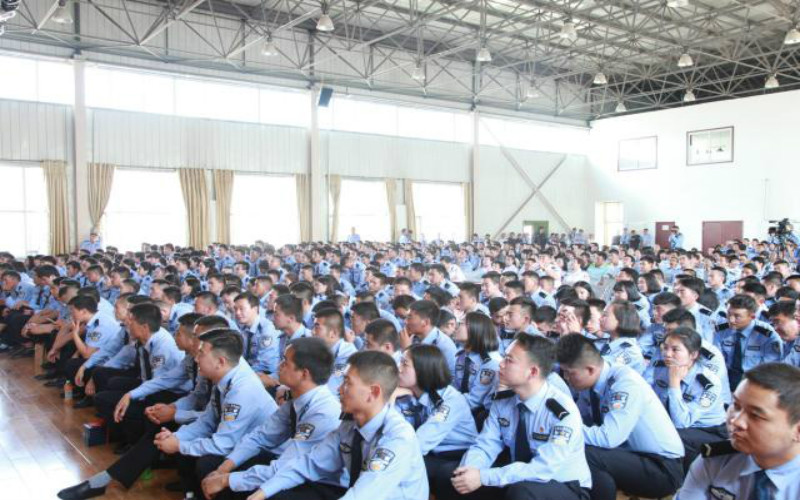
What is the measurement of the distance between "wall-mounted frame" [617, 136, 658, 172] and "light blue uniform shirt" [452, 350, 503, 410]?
21.7 meters

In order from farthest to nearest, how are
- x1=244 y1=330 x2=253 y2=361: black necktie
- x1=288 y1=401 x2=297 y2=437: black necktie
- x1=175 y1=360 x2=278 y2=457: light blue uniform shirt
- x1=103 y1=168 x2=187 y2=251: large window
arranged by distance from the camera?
x1=103 y1=168 x2=187 y2=251: large window
x1=244 y1=330 x2=253 y2=361: black necktie
x1=175 y1=360 x2=278 y2=457: light blue uniform shirt
x1=288 y1=401 x2=297 y2=437: black necktie

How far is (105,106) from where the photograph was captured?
15.4m

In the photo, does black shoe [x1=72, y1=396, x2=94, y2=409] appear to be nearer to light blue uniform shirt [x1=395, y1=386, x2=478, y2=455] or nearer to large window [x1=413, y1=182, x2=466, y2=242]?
light blue uniform shirt [x1=395, y1=386, x2=478, y2=455]

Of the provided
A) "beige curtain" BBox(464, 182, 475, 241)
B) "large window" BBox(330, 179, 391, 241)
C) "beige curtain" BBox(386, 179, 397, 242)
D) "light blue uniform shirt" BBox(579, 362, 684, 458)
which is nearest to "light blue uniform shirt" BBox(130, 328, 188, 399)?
"light blue uniform shirt" BBox(579, 362, 684, 458)

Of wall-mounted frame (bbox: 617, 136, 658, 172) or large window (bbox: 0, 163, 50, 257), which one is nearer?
large window (bbox: 0, 163, 50, 257)

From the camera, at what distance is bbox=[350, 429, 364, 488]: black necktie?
269cm

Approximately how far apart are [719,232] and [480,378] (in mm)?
20357

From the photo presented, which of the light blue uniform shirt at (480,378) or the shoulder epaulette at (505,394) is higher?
the shoulder epaulette at (505,394)

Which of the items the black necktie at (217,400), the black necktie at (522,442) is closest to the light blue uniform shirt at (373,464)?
the black necktie at (522,442)

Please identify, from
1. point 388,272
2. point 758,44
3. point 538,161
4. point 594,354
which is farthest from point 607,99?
point 594,354

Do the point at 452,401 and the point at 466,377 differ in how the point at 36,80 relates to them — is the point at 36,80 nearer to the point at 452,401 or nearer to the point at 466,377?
the point at 466,377

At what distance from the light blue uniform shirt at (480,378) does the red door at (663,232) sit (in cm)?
2081

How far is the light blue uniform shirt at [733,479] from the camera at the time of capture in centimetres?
179

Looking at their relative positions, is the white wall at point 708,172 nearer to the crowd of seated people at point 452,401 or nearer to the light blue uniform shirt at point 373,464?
the crowd of seated people at point 452,401
